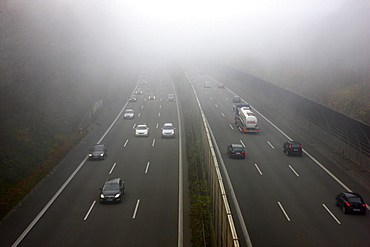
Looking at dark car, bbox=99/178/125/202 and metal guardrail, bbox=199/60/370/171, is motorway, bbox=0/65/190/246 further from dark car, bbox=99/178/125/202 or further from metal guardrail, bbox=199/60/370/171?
metal guardrail, bbox=199/60/370/171

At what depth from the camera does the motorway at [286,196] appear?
63.5ft

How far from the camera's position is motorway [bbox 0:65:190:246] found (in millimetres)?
19797

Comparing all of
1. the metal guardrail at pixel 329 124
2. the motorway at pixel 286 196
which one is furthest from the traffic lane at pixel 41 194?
the metal guardrail at pixel 329 124

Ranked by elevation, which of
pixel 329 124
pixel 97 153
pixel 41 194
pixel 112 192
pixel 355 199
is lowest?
pixel 41 194

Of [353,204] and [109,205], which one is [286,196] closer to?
[353,204]

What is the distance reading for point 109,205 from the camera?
24.3m

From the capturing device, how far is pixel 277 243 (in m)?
18.6

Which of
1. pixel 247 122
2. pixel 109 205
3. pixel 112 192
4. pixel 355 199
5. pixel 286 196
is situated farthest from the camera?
pixel 247 122

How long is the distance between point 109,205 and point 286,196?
11.5 m

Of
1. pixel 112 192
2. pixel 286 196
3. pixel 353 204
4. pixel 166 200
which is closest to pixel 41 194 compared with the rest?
pixel 112 192

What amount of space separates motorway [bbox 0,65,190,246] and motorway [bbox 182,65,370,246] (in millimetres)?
4225

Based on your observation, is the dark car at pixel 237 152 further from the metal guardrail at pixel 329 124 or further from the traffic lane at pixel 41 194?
the traffic lane at pixel 41 194

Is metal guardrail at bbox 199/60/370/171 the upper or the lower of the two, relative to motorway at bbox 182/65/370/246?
upper

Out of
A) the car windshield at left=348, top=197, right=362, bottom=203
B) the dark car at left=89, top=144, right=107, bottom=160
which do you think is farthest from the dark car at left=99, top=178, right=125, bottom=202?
the car windshield at left=348, top=197, right=362, bottom=203
